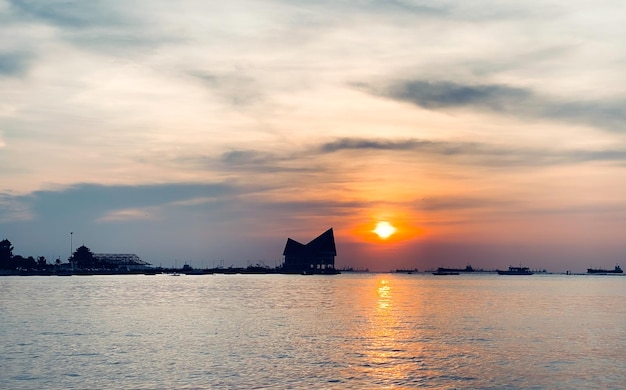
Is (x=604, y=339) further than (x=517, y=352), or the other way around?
(x=604, y=339)

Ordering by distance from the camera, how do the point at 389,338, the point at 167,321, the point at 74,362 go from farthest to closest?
1. the point at 167,321
2. the point at 389,338
3. the point at 74,362

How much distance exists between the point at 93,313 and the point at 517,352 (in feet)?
178

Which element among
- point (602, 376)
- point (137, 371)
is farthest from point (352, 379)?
point (602, 376)

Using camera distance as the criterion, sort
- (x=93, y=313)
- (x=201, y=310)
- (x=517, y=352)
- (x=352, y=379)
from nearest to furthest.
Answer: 1. (x=352, y=379)
2. (x=517, y=352)
3. (x=93, y=313)
4. (x=201, y=310)

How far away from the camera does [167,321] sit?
70875 millimetres

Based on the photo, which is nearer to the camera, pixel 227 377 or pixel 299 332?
pixel 227 377

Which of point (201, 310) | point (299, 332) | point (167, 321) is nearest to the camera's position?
point (299, 332)

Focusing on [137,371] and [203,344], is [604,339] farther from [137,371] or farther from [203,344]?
[137,371]

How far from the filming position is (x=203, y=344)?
5172cm

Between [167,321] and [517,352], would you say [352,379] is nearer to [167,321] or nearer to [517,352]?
[517,352]

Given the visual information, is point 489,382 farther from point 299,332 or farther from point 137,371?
point 299,332

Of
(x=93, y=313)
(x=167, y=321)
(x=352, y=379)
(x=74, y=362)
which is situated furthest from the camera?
(x=93, y=313)

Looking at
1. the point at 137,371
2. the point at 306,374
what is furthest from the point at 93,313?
the point at 306,374

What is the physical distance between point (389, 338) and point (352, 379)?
65.1 ft
